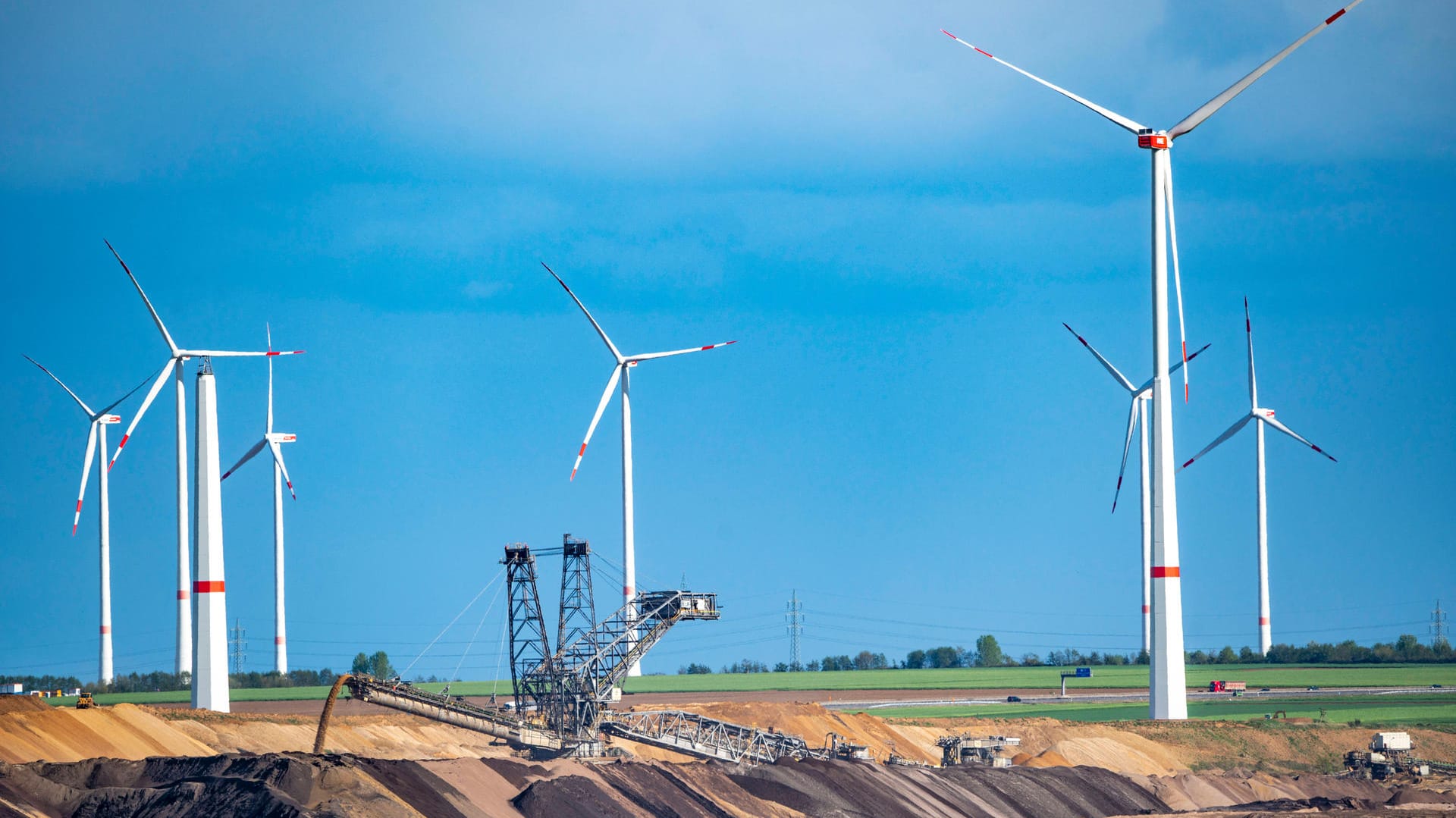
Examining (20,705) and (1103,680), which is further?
(1103,680)

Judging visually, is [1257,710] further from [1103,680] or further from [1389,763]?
[1103,680]

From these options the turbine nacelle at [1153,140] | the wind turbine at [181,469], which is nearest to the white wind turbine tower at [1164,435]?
the turbine nacelle at [1153,140]

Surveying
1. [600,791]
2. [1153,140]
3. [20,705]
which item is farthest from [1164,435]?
[20,705]

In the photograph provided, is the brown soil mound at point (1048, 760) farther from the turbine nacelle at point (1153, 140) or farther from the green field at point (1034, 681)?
the green field at point (1034, 681)

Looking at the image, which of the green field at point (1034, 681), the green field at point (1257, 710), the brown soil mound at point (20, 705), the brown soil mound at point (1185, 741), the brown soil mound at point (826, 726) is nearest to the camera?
the brown soil mound at point (20, 705)

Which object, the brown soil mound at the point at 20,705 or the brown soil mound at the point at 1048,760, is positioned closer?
the brown soil mound at the point at 20,705

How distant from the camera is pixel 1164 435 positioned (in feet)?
284

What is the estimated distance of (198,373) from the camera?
86.0 metres

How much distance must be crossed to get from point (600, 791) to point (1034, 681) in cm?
12439

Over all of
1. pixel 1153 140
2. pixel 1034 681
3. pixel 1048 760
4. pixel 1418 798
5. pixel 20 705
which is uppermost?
pixel 1153 140

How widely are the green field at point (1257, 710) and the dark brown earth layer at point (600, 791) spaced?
87.7 ft

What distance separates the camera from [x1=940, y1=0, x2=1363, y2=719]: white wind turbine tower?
8494 cm

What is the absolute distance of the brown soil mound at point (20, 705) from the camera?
2783 inches

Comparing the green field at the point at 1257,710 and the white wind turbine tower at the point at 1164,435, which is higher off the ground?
the white wind turbine tower at the point at 1164,435
